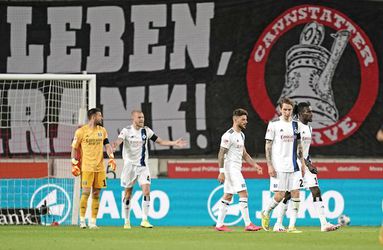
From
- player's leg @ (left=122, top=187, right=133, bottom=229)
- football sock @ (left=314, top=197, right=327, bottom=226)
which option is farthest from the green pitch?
player's leg @ (left=122, top=187, right=133, bottom=229)

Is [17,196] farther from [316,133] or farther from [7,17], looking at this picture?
[316,133]

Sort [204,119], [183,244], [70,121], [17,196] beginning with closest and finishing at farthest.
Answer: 1. [183,244]
2. [17,196]
3. [70,121]
4. [204,119]

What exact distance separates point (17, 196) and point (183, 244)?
8691 mm

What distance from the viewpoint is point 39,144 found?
76.3 feet

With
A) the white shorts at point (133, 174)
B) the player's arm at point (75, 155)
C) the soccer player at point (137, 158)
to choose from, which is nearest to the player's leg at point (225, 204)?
the soccer player at point (137, 158)

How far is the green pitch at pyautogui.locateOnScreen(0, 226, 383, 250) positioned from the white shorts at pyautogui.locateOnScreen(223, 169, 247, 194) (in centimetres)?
129

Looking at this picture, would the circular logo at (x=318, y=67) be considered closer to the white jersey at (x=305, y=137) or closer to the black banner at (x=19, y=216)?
the black banner at (x=19, y=216)

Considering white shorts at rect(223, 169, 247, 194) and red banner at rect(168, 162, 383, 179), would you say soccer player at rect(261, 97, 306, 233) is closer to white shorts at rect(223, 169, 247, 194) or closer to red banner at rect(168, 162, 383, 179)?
white shorts at rect(223, 169, 247, 194)

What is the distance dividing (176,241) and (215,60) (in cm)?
1083

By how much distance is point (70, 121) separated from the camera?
71.9 feet

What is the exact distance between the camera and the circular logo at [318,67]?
76.4ft

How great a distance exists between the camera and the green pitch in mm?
11766

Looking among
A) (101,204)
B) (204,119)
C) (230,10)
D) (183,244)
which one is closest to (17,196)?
(101,204)

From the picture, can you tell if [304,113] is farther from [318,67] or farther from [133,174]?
[318,67]
